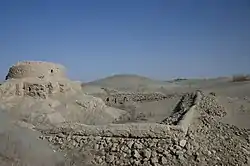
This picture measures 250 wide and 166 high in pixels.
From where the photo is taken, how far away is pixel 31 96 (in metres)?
14.5

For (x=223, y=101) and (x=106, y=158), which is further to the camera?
(x=223, y=101)

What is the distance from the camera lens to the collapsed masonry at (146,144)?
7961 millimetres

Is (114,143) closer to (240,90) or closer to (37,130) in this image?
(37,130)

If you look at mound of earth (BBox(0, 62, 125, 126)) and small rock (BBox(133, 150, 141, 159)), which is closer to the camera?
small rock (BBox(133, 150, 141, 159))

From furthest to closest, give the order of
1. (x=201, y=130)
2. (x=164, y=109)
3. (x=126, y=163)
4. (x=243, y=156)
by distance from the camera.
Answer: (x=164, y=109)
(x=201, y=130)
(x=243, y=156)
(x=126, y=163)

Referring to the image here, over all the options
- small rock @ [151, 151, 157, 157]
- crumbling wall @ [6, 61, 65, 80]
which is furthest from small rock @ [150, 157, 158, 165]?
crumbling wall @ [6, 61, 65, 80]

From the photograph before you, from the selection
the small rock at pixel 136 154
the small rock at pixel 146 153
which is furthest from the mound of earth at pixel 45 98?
the small rock at pixel 146 153

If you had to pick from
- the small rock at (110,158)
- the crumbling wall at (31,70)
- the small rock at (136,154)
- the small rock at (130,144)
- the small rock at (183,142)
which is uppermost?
the crumbling wall at (31,70)

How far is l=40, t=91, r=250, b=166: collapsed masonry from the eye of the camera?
7961 mm

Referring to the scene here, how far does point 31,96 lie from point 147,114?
6.71 meters

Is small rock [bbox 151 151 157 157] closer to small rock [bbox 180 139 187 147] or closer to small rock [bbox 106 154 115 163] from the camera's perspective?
small rock [bbox 180 139 187 147]

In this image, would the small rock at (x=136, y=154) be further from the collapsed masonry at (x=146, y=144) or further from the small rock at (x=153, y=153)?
the small rock at (x=153, y=153)

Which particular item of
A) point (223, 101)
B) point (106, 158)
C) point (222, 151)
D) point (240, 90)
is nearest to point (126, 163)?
point (106, 158)

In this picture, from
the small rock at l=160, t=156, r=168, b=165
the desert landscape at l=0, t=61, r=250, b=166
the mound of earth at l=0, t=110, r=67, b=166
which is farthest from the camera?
the small rock at l=160, t=156, r=168, b=165
